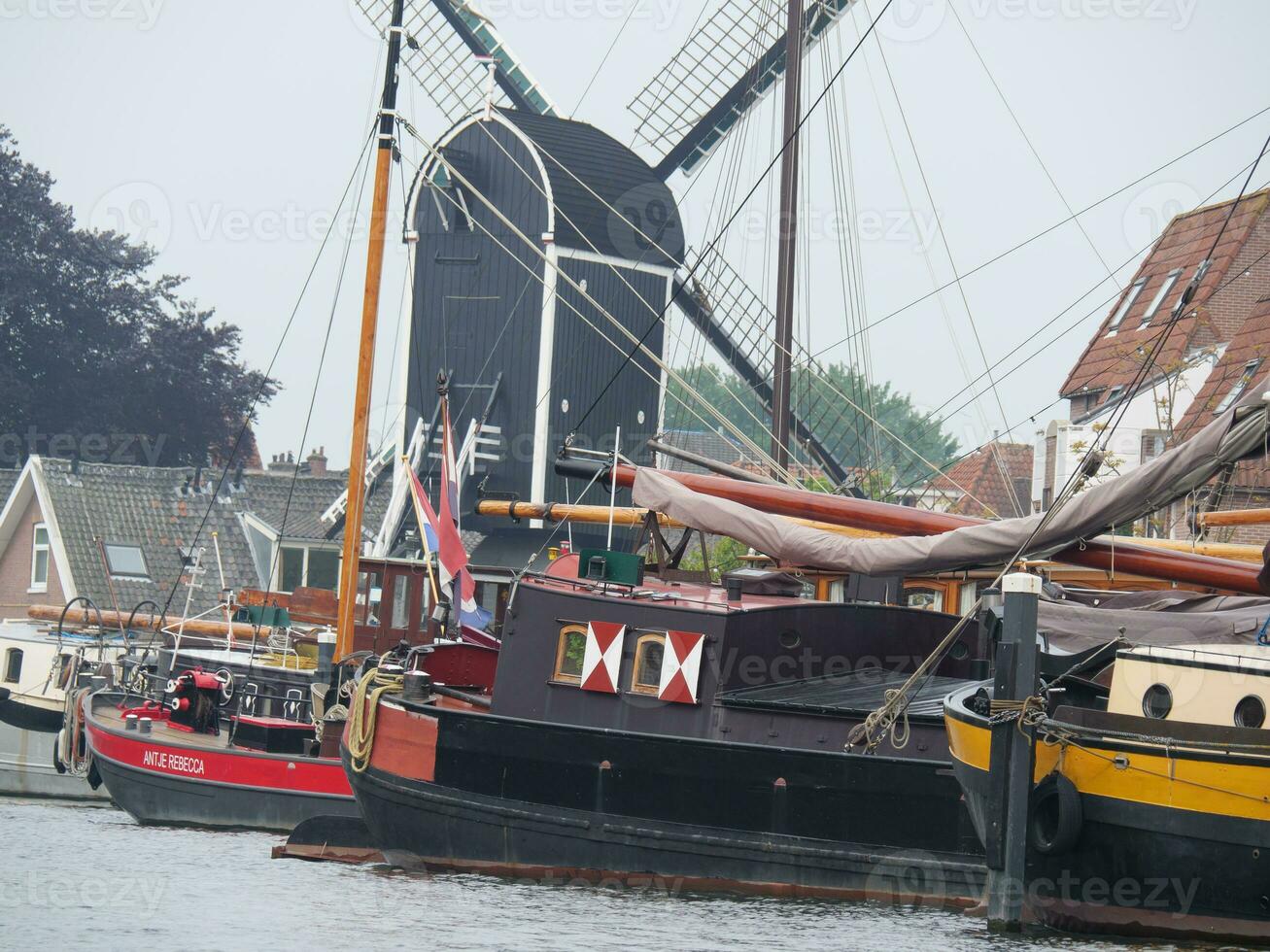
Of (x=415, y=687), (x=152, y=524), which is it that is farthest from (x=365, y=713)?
(x=152, y=524)

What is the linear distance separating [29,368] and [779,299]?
123 ft

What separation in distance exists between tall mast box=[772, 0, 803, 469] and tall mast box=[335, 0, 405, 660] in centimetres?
630

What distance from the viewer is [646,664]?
16938mm

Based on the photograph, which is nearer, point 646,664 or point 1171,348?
point 646,664

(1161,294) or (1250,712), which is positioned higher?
(1161,294)

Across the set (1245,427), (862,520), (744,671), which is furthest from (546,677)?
(1245,427)

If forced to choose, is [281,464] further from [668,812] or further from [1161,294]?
[668,812]

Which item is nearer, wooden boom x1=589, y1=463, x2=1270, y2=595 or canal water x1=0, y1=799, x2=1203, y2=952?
canal water x1=0, y1=799, x2=1203, y2=952

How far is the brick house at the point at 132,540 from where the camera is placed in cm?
4081

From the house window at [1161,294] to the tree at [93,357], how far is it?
31.1 metres

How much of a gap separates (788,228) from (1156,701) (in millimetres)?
16074

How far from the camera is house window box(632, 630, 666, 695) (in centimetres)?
1689

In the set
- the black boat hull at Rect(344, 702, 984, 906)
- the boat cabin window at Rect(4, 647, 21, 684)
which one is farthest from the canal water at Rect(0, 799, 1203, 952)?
the boat cabin window at Rect(4, 647, 21, 684)

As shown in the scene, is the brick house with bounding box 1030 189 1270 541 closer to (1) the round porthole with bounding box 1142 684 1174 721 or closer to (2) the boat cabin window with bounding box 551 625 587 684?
(2) the boat cabin window with bounding box 551 625 587 684
